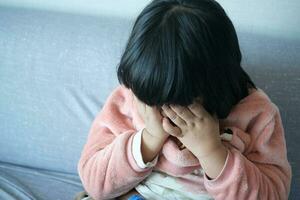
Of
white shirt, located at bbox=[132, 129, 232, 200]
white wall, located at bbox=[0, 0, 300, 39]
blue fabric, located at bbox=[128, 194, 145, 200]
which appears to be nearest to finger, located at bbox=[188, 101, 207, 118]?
white shirt, located at bbox=[132, 129, 232, 200]

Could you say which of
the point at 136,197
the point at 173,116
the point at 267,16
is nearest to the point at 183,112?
the point at 173,116

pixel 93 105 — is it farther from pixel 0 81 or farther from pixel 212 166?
pixel 212 166

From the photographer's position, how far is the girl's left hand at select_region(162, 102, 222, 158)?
63cm

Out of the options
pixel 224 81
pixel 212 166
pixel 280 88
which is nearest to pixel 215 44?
pixel 224 81

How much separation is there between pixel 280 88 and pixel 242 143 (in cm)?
25

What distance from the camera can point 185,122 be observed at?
65cm

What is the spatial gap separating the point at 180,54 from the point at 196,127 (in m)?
0.14

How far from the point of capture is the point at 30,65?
41.1 inches

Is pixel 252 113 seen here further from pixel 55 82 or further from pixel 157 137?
pixel 55 82

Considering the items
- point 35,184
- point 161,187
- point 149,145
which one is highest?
point 149,145

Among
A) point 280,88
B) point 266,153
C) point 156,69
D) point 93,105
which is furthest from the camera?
point 93,105

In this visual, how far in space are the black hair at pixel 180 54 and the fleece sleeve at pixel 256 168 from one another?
0.13 metres

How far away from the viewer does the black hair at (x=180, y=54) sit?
1.87 ft

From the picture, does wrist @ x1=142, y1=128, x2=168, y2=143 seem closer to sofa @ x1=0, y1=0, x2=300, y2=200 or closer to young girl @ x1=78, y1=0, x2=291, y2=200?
young girl @ x1=78, y1=0, x2=291, y2=200
